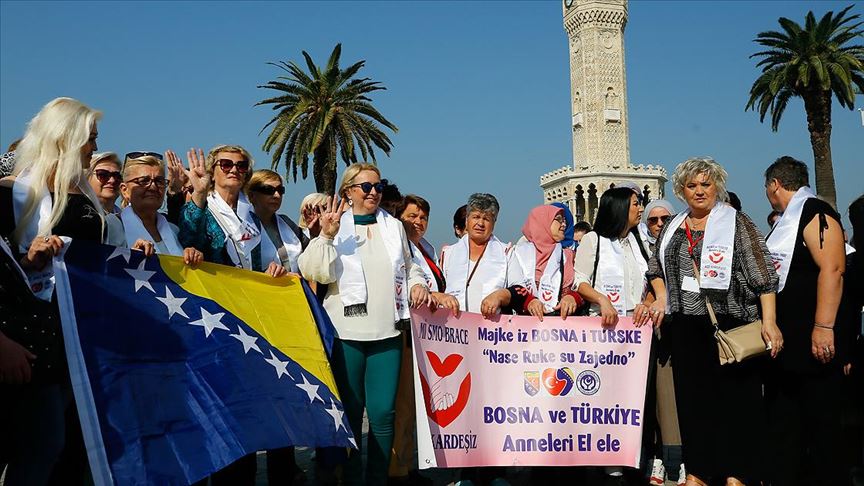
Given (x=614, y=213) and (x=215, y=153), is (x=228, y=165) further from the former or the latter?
(x=614, y=213)

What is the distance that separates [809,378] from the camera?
4766 mm

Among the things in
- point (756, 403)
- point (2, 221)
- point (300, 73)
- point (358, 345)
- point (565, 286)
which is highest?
point (300, 73)

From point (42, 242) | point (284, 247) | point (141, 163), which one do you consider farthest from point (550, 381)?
point (42, 242)

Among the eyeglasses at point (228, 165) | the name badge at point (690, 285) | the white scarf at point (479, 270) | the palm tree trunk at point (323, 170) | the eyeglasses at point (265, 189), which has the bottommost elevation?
the name badge at point (690, 285)

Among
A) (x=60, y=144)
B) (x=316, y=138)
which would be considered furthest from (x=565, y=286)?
(x=316, y=138)

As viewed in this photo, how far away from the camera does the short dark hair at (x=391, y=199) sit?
6113 mm

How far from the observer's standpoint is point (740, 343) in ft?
14.9

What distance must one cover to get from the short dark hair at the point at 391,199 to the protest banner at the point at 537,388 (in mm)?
1410

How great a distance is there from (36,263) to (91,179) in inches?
45.8

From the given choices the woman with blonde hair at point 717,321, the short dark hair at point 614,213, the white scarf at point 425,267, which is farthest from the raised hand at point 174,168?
the woman with blonde hair at point 717,321

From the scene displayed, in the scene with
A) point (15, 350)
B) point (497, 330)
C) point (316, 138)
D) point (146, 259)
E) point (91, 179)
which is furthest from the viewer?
point (316, 138)

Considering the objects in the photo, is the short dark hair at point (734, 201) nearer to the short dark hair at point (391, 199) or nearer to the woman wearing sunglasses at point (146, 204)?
the short dark hair at point (391, 199)

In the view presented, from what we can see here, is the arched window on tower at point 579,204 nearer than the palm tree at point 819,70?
No

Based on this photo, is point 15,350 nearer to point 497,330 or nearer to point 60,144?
point 60,144
